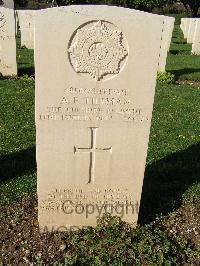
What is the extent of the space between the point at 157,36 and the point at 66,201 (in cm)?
203

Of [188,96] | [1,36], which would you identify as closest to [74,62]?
[188,96]

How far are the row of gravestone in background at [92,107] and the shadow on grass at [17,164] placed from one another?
1.31m

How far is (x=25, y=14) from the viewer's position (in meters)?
17.1

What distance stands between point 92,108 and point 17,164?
7.81 feet

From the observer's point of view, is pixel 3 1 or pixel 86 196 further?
pixel 3 1

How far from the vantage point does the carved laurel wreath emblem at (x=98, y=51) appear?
3.65m

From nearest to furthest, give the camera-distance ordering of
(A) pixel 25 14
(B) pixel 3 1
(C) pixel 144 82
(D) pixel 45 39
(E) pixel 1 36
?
1. (D) pixel 45 39
2. (C) pixel 144 82
3. (E) pixel 1 36
4. (A) pixel 25 14
5. (B) pixel 3 1

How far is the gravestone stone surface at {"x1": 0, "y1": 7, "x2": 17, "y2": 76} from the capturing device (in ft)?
36.9

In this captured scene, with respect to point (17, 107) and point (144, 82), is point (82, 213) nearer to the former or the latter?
point (144, 82)

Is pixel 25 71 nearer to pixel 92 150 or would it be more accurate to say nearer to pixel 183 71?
pixel 183 71

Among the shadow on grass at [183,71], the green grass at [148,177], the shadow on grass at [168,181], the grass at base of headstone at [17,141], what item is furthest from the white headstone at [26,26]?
the shadow on grass at [168,181]

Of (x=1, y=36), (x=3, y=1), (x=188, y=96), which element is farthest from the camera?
(x=3, y=1)

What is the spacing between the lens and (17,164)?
19.4 ft

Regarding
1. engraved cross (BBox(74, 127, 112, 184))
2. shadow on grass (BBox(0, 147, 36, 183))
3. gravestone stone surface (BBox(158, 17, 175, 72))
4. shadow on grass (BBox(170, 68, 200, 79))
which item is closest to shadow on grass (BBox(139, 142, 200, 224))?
engraved cross (BBox(74, 127, 112, 184))
